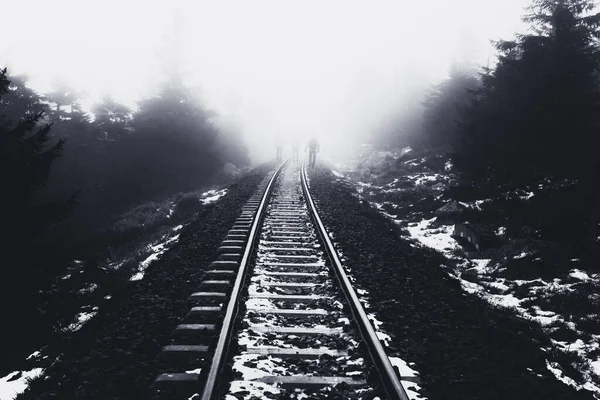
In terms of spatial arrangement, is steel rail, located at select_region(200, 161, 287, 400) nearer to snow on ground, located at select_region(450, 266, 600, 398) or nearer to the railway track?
the railway track

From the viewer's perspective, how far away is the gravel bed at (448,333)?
4.04 meters

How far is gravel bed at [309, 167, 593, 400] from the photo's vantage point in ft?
13.3

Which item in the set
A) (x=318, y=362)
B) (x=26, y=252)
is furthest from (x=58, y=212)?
(x=318, y=362)

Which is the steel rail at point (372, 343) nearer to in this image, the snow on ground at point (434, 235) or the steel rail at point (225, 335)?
the steel rail at point (225, 335)

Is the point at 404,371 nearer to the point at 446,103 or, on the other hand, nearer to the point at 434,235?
the point at 434,235

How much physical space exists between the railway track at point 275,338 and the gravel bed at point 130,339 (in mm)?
232

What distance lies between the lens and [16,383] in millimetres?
4586

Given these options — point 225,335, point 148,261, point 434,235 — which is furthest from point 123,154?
point 225,335

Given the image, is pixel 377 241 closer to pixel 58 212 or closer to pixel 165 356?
pixel 165 356

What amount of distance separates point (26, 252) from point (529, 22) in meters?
16.1

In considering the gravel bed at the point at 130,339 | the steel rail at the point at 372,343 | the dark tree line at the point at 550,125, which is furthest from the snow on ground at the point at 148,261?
the dark tree line at the point at 550,125

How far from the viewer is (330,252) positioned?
8.29 m

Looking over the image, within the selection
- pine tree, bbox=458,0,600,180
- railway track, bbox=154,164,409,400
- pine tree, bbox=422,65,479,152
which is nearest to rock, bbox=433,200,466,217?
pine tree, bbox=458,0,600,180

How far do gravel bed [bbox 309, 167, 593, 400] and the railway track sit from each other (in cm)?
47
